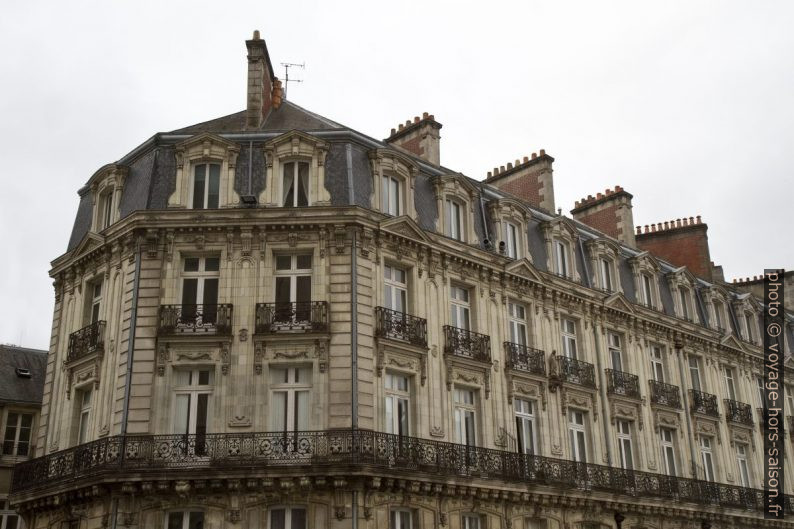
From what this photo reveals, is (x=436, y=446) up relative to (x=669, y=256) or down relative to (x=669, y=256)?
down

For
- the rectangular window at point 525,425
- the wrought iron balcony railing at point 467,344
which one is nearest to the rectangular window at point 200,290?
the wrought iron balcony railing at point 467,344

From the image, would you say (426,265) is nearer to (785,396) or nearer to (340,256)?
(340,256)

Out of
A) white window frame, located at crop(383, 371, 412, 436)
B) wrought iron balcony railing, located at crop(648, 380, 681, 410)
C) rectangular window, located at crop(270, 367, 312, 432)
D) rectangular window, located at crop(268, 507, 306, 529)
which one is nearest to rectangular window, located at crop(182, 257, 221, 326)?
rectangular window, located at crop(270, 367, 312, 432)

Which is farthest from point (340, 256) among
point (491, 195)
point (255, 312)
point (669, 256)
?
point (669, 256)

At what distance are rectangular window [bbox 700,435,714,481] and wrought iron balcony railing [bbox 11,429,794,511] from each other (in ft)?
31.5

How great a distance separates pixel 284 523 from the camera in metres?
18.4

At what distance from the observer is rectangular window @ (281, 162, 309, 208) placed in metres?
21.1

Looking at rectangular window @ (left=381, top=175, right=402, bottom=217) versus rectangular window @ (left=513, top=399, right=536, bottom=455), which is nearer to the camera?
rectangular window @ (left=381, top=175, right=402, bottom=217)

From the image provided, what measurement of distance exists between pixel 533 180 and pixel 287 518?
48.4 ft

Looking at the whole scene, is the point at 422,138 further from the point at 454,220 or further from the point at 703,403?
the point at 703,403

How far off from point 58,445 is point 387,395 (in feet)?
25.6

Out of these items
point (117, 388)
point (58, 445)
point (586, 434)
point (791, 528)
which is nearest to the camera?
point (117, 388)

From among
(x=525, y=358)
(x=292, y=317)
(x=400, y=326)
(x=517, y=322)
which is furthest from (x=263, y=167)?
(x=525, y=358)

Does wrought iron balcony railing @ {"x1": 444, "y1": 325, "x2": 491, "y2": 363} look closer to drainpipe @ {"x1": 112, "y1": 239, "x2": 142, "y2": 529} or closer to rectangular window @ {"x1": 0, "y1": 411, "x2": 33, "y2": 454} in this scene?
drainpipe @ {"x1": 112, "y1": 239, "x2": 142, "y2": 529}
